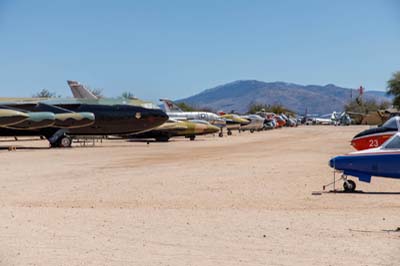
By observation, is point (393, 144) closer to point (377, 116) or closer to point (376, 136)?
point (376, 136)

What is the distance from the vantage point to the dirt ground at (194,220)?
734 cm

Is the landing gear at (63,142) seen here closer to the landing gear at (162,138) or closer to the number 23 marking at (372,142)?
the landing gear at (162,138)

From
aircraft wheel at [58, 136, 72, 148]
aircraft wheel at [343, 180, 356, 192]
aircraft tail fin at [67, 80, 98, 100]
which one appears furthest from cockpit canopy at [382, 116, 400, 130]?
aircraft tail fin at [67, 80, 98, 100]

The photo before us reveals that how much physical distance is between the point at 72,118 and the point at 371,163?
23.7 metres

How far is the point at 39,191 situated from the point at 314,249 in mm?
7978

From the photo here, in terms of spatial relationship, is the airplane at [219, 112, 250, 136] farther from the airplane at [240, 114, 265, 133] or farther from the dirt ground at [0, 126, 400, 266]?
the dirt ground at [0, 126, 400, 266]

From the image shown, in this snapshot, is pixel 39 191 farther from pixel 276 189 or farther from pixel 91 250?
pixel 91 250

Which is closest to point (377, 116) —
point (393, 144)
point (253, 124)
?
point (253, 124)

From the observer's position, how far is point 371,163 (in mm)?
13492

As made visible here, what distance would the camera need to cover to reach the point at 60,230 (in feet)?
29.1

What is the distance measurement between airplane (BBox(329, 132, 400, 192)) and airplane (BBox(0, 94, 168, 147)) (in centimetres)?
2282

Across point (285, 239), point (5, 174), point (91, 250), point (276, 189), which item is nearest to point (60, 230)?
point (91, 250)

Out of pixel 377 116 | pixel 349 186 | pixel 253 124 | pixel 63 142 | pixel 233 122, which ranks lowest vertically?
pixel 63 142

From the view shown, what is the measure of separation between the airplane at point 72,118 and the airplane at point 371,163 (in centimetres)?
2282
